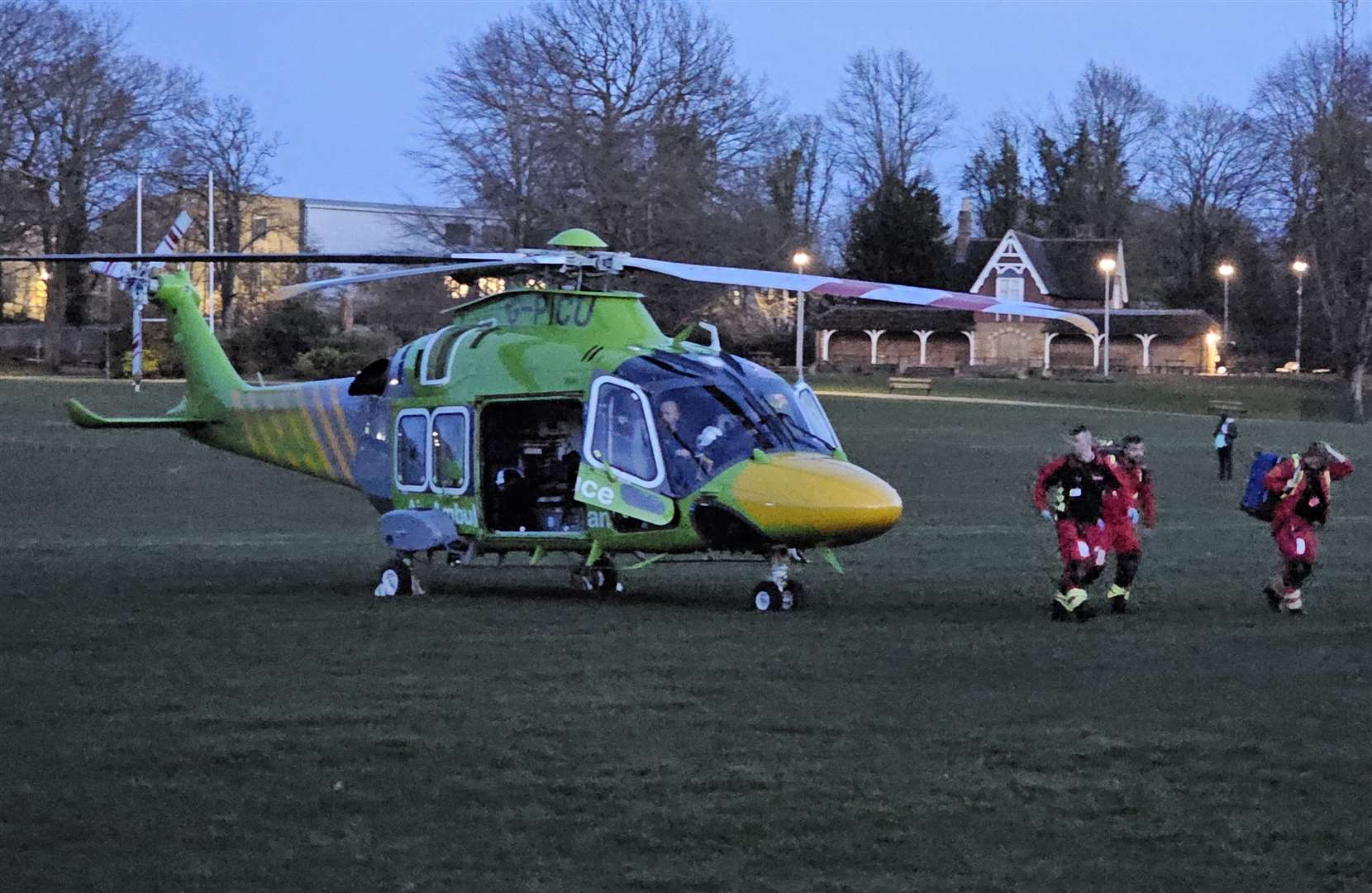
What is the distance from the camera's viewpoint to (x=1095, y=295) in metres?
101

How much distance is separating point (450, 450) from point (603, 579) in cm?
215

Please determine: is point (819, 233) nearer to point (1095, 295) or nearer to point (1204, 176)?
point (1095, 295)

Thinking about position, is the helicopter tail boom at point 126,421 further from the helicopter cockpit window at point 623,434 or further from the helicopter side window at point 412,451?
the helicopter cockpit window at point 623,434

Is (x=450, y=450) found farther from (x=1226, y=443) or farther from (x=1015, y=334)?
(x=1015, y=334)

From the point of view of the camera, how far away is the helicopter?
50.0 ft

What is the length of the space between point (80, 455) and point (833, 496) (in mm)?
29891

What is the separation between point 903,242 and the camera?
93812 millimetres

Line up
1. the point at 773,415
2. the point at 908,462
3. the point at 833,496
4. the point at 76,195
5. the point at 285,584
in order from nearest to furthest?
the point at 833,496
the point at 773,415
the point at 285,584
the point at 908,462
the point at 76,195

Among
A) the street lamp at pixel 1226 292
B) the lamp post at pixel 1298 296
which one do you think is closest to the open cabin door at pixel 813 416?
the lamp post at pixel 1298 296

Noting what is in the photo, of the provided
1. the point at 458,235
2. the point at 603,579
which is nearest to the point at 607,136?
the point at 458,235

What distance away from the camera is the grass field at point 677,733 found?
25.3 feet

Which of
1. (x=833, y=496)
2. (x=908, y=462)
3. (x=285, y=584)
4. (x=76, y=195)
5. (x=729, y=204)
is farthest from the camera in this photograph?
(x=76, y=195)

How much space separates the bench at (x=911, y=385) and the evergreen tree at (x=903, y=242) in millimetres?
17723

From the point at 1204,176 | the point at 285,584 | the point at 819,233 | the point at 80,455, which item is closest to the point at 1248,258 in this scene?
the point at 1204,176
